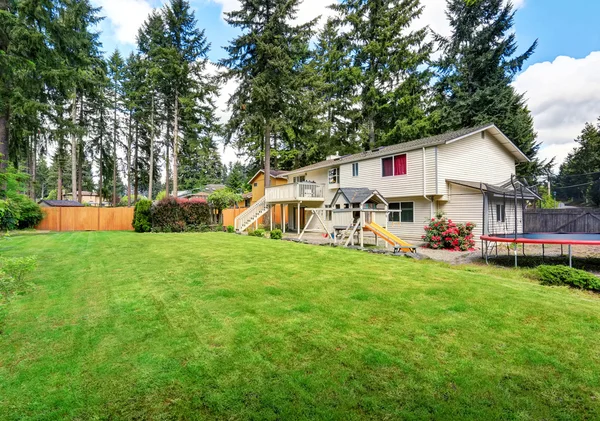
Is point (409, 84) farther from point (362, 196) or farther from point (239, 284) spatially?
point (239, 284)

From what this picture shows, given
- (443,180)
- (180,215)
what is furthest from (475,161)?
(180,215)

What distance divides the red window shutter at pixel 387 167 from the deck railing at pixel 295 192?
4.88 m

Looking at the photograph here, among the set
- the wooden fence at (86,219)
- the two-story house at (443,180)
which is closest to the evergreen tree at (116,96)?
the wooden fence at (86,219)

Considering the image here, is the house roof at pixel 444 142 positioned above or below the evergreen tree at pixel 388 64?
below

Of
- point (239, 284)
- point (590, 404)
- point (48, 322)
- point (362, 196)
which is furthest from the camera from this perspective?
point (362, 196)

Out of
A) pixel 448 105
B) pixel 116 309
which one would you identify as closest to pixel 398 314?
pixel 116 309

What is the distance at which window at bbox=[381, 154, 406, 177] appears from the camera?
1658 cm

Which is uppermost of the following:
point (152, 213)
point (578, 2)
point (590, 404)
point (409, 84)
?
point (409, 84)

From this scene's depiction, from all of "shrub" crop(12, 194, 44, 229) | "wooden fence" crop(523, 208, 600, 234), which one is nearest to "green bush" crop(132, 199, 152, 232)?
"shrub" crop(12, 194, 44, 229)

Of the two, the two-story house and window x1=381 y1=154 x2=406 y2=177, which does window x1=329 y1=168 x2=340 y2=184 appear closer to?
the two-story house

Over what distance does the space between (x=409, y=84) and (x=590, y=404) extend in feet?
89.1

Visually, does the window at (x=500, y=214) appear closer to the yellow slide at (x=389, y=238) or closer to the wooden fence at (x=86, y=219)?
the yellow slide at (x=389, y=238)

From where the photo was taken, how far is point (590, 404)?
93.7 inches

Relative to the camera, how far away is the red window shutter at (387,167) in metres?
17.2
